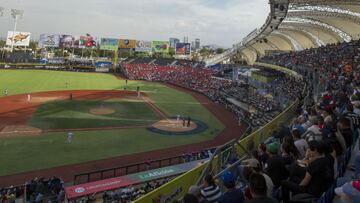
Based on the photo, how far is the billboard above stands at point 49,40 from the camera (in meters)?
88.4

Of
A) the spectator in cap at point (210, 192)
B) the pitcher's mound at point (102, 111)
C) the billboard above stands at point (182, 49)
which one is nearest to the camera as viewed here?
the spectator in cap at point (210, 192)

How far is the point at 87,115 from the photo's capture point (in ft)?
109

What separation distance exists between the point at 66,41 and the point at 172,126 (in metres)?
70.2

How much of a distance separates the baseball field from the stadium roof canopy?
1516cm

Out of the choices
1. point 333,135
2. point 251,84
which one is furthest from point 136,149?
point 251,84

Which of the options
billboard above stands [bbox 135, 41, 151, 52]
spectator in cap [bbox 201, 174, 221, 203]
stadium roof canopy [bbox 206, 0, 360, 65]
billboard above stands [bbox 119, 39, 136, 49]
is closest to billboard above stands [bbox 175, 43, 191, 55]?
billboard above stands [bbox 135, 41, 151, 52]

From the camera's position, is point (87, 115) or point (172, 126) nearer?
point (172, 126)

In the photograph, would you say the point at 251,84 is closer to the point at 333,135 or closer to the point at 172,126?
the point at 172,126

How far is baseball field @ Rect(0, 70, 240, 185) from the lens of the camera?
70.1ft

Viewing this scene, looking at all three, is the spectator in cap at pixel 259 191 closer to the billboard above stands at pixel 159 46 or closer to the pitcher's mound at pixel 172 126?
the pitcher's mound at pixel 172 126

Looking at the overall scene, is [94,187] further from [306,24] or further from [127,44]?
[127,44]

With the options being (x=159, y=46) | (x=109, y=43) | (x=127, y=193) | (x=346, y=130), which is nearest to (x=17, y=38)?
(x=109, y=43)

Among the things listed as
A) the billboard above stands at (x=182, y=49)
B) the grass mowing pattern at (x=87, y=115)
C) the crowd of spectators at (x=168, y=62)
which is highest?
the billboard above stands at (x=182, y=49)

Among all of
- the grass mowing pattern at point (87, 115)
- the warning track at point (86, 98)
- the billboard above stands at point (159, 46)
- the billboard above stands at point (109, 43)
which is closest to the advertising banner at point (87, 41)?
the billboard above stands at point (109, 43)
